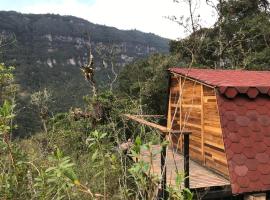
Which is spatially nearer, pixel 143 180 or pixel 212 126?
pixel 143 180

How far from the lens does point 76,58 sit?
111m

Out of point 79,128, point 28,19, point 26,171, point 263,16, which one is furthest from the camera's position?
point 28,19

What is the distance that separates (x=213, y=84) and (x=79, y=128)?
8605mm

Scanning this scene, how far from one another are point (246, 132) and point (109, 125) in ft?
14.8

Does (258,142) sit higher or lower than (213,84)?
lower

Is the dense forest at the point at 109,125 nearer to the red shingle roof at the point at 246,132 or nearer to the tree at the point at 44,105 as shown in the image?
the tree at the point at 44,105

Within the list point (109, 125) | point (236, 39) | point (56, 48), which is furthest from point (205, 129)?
point (56, 48)

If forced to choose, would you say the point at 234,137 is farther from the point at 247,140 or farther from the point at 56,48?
the point at 56,48

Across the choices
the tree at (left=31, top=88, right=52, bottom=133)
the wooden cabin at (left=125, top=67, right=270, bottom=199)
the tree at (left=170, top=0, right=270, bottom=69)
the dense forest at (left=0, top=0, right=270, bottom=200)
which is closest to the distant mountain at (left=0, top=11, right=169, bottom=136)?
the tree at (left=170, top=0, right=270, bottom=69)

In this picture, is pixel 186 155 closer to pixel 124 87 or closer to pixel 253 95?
pixel 253 95

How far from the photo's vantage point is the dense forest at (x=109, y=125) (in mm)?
2707

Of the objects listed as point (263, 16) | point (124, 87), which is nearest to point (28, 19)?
point (124, 87)

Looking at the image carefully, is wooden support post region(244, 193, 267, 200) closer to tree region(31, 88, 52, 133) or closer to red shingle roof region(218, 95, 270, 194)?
red shingle roof region(218, 95, 270, 194)

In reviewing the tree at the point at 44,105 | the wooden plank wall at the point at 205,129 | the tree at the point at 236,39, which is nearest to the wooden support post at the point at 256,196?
the wooden plank wall at the point at 205,129
